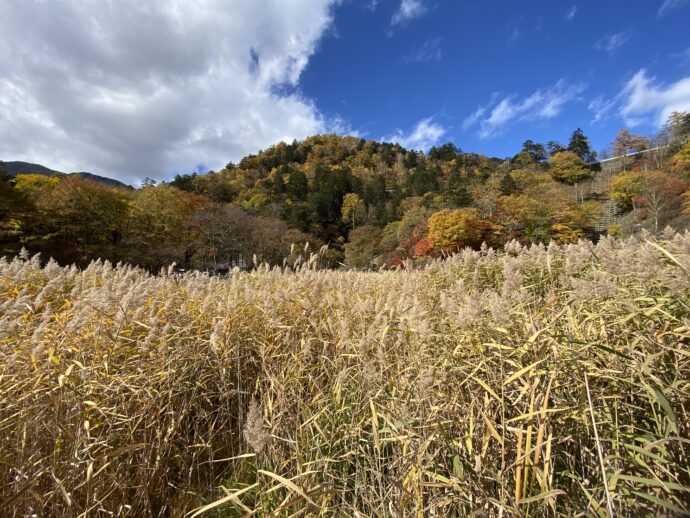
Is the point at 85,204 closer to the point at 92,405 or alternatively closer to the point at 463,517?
the point at 92,405

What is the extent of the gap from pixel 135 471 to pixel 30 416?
600 millimetres

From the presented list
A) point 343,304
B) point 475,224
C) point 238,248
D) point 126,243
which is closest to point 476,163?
point 475,224

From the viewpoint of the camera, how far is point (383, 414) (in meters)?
1.56

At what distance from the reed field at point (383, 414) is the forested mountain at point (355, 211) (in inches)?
105

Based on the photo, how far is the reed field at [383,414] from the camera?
1.19 meters

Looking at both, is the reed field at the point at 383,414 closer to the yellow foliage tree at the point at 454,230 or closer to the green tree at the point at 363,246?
the yellow foliage tree at the point at 454,230

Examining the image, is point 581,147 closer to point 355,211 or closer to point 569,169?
point 569,169

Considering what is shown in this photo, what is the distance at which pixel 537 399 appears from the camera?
1281 mm

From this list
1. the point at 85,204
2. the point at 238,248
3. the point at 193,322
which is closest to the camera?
the point at 193,322

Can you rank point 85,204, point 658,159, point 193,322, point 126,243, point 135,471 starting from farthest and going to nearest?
point 658,159, point 126,243, point 85,204, point 193,322, point 135,471

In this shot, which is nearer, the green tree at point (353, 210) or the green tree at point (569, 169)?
the green tree at point (353, 210)

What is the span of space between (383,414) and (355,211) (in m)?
52.0

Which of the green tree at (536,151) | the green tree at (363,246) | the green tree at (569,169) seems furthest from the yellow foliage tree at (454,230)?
the green tree at (536,151)

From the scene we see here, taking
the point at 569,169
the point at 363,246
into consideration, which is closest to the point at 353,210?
the point at 363,246
